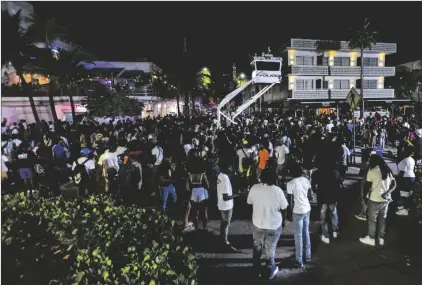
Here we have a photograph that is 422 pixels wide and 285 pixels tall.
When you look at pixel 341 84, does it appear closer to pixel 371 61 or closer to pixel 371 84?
pixel 371 84

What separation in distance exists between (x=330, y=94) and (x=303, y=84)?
3517mm

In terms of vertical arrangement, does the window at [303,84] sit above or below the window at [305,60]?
below

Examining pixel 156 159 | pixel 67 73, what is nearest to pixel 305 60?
pixel 67 73

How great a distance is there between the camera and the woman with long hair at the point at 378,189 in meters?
5.82

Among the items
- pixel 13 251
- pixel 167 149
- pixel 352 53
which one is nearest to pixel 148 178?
pixel 167 149

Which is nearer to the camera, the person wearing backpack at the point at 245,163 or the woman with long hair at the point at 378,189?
the woman with long hair at the point at 378,189

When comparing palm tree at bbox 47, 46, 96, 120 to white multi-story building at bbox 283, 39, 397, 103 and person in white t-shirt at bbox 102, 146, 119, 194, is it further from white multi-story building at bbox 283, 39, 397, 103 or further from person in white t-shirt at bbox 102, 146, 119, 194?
white multi-story building at bbox 283, 39, 397, 103

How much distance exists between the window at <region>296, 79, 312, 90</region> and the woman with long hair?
37189 millimetres

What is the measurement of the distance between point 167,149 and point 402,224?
952cm

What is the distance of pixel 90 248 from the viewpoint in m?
3.24

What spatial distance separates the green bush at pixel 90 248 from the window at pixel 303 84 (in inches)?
1575

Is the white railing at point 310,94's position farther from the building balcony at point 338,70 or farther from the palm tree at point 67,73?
the palm tree at point 67,73

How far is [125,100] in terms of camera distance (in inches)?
1021

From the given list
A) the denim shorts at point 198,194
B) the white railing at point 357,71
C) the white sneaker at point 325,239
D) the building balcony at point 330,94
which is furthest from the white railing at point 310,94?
the denim shorts at point 198,194
